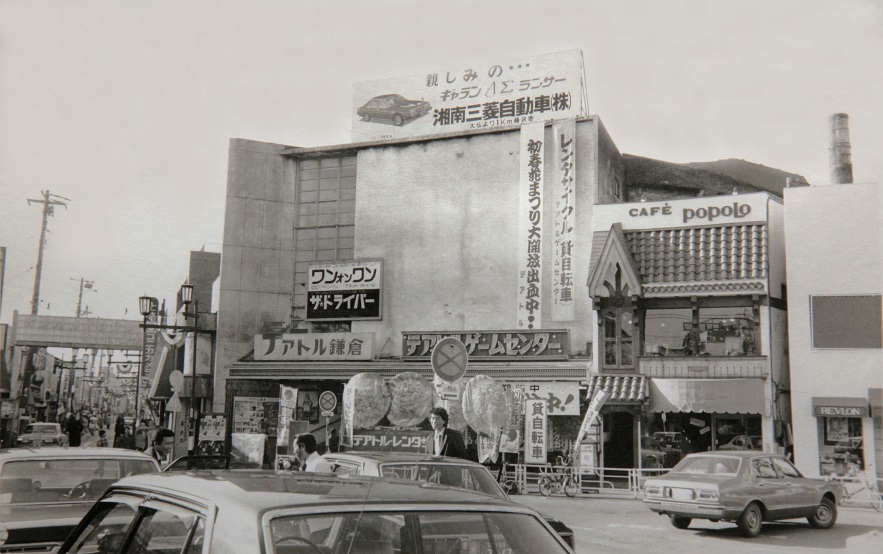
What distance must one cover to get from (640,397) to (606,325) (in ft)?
9.27

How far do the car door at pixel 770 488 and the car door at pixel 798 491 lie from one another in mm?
151

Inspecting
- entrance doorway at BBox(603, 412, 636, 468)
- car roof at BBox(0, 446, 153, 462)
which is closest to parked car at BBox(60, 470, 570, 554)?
car roof at BBox(0, 446, 153, 462)

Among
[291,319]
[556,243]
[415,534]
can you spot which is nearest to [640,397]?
[556,243]

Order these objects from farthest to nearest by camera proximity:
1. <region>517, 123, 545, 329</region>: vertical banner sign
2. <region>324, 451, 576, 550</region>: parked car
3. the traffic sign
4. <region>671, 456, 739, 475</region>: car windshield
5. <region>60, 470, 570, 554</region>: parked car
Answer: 1. the traffic sign
2. <region>517, 123, 545, 329</region>: vertical banner sign
3. <region>671, 456, 739, 475</region>: car windshield
4. <region>324, 451, 576, 550</region>: parked car
5. <region>60, 470, 570, 554</region>: parked car

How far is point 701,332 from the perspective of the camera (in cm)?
2477

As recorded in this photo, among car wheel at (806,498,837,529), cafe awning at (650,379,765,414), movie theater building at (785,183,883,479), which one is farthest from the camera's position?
cafe awning at (650,379,765,414)

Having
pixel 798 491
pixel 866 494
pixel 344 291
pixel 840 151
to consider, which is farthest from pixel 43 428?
pixel 840 151

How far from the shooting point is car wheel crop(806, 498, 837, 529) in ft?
51.8

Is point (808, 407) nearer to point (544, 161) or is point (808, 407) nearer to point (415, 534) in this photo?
point (544, 161)

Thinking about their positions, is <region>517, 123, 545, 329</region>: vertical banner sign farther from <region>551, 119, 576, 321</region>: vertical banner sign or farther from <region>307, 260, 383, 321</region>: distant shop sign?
<region>307, 260, 383, 321</region>: distant shop sign

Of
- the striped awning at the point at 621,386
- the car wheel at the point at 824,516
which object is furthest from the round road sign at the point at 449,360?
the striped awning at the point at 621,386

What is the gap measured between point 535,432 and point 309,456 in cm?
1671

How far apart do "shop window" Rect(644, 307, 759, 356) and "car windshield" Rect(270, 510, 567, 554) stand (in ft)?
73.5

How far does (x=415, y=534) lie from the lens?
3.23 metres
